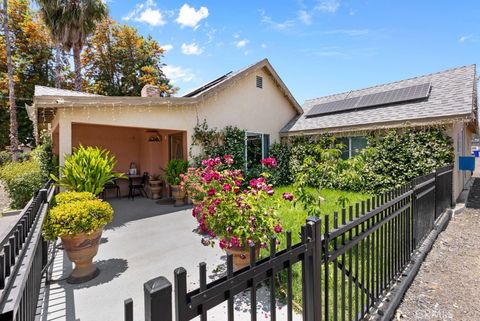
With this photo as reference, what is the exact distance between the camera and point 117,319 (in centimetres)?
282

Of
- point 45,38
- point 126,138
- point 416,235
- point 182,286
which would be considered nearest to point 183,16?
point 126,138

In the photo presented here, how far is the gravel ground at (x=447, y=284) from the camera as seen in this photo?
3102 mm

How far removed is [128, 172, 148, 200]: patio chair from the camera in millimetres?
10211

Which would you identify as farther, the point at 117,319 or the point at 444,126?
the point at 444,126

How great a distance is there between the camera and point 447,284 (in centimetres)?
372

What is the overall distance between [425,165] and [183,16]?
12.2m

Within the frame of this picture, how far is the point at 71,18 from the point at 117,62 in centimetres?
735

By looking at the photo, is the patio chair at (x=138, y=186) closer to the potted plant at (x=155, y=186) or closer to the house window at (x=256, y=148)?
the potted plant at (x=155, y=186)

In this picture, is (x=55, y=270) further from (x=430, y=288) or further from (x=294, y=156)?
(x=294, y=156)

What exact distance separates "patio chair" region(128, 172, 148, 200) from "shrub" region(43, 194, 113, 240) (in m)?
6.73

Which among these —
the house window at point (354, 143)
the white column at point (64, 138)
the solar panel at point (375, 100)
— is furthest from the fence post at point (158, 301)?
the solar panel at point (375, 100)

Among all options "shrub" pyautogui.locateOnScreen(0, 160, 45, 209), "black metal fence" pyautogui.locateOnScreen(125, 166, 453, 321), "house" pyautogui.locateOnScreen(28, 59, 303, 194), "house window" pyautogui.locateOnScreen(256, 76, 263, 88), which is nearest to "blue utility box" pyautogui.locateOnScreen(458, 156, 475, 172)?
"black metal fence" pyautogui.locateOnScreen(125, 166, 453, 321)

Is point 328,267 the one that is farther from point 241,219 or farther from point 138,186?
point 138,186

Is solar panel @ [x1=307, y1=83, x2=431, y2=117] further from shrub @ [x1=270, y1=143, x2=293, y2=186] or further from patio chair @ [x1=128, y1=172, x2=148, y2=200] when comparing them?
patio chair @ [x1=128, y1=172, x2=148, y2=200]
